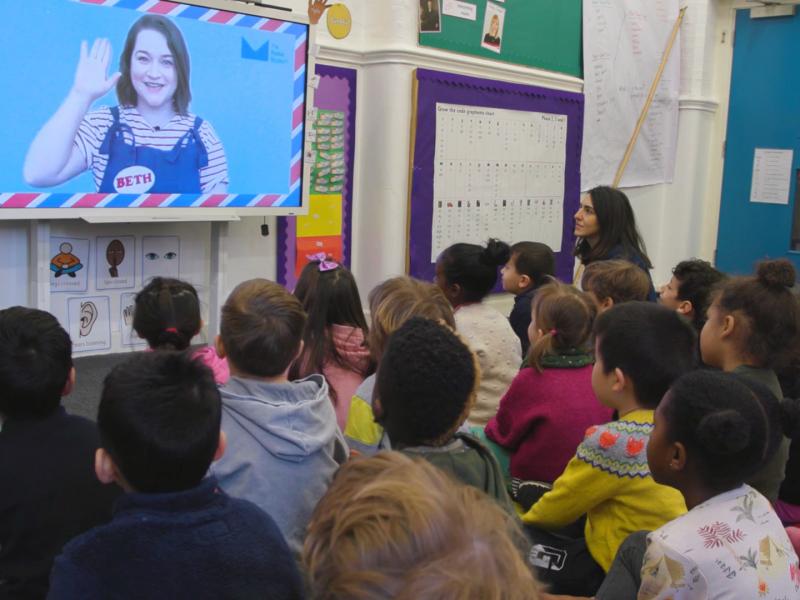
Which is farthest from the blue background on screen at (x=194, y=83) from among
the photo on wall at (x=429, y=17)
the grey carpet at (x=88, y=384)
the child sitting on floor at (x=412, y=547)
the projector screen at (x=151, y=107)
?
the child sitting on floor at (x=412, y=547)

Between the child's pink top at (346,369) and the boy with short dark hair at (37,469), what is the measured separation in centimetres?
73

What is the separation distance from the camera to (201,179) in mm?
3303

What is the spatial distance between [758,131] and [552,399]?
166 inches

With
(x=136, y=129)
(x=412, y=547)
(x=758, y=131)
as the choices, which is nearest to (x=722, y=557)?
(x=412, y=547)

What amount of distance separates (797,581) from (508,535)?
2.14ft

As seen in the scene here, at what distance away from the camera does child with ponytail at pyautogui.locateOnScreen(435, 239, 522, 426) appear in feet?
7.66

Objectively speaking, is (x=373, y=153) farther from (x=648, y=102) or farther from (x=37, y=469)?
(x=37, y=469)

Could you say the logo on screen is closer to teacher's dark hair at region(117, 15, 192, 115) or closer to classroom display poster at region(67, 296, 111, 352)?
teacher's dark hair at region(117, 15, 192, 115)

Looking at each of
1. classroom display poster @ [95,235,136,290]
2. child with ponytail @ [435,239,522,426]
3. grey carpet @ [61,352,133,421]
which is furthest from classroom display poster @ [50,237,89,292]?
child with ponytail @ [435,239,522,426]

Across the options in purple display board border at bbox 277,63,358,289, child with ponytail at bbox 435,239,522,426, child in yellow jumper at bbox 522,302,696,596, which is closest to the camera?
child in yellow jumper at bbox 522,302,696,596

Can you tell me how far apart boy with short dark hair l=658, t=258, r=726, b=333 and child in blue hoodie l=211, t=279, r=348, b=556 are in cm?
150

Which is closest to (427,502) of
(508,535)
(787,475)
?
(508,535)

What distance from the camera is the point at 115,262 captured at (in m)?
3.33

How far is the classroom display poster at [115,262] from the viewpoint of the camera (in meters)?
3.29
